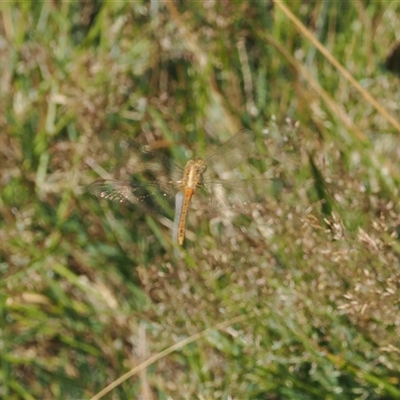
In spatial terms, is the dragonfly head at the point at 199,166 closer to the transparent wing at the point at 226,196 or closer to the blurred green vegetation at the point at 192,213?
the transparent wing at the point at 226,196

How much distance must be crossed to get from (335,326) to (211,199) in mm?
564

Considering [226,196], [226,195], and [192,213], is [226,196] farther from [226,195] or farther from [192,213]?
[192,213]

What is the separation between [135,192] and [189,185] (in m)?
0.24

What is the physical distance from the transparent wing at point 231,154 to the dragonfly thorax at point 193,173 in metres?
0.03

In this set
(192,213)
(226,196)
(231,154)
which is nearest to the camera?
(226,196)

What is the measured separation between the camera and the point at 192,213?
2.41 metres

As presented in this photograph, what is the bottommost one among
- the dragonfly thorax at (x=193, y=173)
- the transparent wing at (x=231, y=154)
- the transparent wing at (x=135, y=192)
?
the transparent wing at (x=135, y=192)

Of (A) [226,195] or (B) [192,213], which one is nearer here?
(A) [226,195]

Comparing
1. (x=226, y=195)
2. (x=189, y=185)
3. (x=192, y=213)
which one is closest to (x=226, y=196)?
(x=226, y=195)

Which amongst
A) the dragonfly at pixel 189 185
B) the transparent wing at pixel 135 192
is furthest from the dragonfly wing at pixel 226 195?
the transparent wing at pixel 135 192

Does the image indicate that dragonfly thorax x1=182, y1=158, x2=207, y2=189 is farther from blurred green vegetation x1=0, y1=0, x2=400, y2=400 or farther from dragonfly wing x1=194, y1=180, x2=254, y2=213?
blurred green vegetation x1=0, y1=0, x2=400, y2=400

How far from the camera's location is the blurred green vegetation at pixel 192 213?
2008 mm

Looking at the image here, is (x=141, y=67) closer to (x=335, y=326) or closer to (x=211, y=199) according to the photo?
(x=211, y=199)

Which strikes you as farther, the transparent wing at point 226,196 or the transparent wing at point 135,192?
the transparent wing at point 135,192
